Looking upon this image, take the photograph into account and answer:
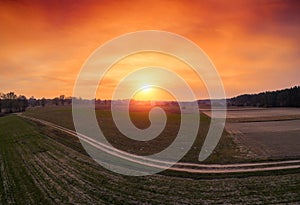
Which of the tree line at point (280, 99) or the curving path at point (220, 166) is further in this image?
the tree line at point (280, 99)

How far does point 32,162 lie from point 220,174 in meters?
20.3

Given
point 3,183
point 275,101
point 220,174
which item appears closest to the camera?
point 3,183

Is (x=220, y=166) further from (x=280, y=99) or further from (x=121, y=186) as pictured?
(x=280, y=99)

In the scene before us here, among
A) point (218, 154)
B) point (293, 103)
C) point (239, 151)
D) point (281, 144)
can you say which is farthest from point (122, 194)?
point (293, 103)

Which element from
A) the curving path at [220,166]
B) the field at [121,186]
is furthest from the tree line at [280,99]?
the field at [121,186]

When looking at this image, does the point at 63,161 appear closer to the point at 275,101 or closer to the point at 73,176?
the point at 73,176

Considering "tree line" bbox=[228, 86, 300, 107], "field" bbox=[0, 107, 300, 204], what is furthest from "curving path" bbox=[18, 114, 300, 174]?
"tree line" bbox=[228, 86, 300, 107]

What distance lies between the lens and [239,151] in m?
35.2

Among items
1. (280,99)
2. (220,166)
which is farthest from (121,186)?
(280,99)

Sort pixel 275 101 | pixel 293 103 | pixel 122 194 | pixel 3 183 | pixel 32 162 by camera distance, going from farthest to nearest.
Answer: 1. pixel 275 101
2. pixel 293 103
3. pixel 32 162
4. pixel 3 183
5. pixel 122 194

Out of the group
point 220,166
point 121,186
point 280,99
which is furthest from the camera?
point 280,99

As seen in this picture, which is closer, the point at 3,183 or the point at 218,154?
the point at 3,183

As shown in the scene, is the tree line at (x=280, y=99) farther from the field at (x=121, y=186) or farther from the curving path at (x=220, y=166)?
the field at (x=121, y=186)

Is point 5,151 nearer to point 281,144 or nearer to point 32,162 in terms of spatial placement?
point 32,162
